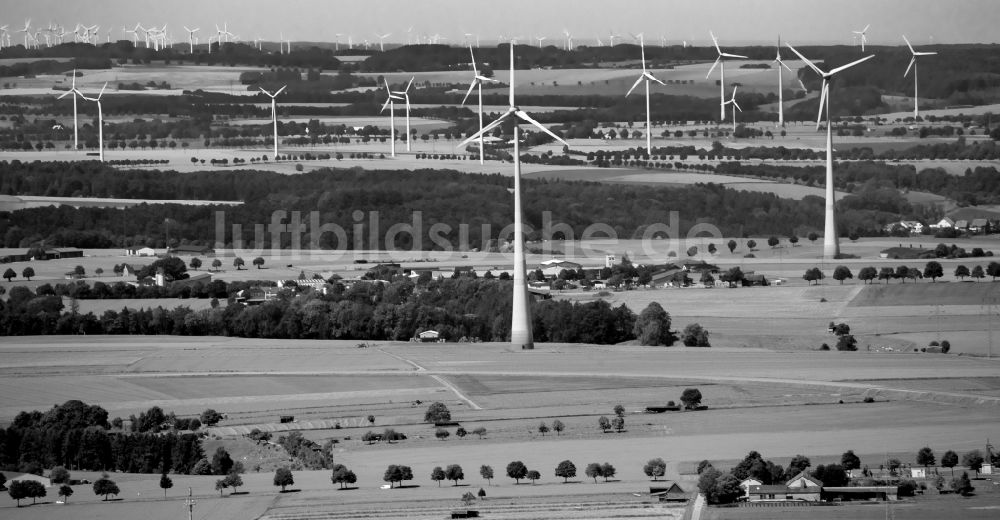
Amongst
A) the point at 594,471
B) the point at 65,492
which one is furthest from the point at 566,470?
the point at 65,492

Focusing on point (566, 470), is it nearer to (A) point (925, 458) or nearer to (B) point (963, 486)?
(A) point (925, 458)

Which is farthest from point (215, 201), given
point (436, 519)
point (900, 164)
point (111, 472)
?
point (436, 519)

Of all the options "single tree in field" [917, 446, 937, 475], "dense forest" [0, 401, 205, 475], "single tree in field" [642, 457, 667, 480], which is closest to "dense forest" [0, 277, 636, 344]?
"dense forest" [0, 401, 205, 475]

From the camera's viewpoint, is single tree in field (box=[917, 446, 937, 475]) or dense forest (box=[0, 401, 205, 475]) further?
dense forest (box=[0, 401, 205, 475])

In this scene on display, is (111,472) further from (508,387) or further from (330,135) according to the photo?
(330,135)

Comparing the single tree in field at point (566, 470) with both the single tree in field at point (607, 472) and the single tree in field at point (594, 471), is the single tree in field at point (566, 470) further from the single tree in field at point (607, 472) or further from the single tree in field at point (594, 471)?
the single tree in field at point (607, 472)

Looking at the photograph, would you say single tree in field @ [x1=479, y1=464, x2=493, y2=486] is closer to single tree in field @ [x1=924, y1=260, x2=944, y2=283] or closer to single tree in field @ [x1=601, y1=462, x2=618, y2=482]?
single tree in field @ [x1=601, y1=462, x2=618, y2=482]

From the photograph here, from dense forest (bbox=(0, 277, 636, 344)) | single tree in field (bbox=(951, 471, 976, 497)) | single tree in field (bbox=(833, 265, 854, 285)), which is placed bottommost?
single tree in field (bbox=(951, 471, 976, 497))
